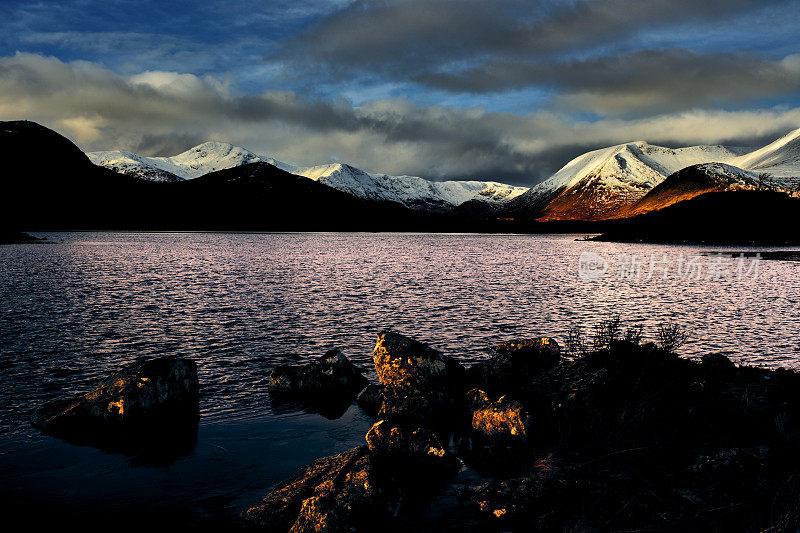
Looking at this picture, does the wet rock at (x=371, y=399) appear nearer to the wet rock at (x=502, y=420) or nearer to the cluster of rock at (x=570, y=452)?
the cluster of rock at (x=570, y=452)

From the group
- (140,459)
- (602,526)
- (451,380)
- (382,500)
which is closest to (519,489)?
(602,526)

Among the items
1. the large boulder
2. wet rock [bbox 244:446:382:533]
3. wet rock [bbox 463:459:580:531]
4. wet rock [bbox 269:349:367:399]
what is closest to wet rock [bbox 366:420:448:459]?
wet rock [bbox 244:446:382:533]

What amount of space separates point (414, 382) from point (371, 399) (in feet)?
7.66

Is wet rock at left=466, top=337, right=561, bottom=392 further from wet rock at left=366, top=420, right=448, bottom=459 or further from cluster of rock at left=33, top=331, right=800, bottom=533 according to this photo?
wet rock at left=366, top=420, right=448, bottom=459

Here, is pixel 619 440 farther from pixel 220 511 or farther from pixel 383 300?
pixel 383 300

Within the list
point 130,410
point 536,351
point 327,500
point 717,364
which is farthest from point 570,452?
point 130,410

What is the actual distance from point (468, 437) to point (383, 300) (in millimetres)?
30510

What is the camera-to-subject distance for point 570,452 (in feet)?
39.5

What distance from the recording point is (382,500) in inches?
408

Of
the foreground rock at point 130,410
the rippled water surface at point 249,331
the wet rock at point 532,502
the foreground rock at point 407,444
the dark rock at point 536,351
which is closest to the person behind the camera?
the wet rock at point 532,502

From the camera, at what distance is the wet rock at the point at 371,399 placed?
17.2 m

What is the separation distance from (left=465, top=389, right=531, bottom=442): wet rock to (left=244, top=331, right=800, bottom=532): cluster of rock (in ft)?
0.12

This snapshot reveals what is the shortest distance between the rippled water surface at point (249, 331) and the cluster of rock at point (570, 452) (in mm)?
2393

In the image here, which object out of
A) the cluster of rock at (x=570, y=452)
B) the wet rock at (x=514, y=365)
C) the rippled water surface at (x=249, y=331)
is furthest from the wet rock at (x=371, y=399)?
the wet rock at (x=514, y=365)
